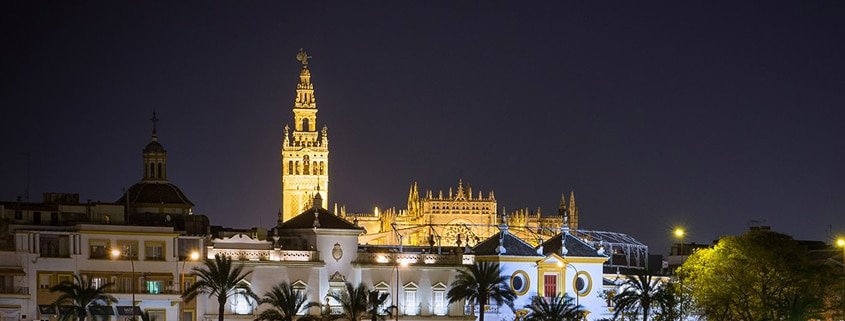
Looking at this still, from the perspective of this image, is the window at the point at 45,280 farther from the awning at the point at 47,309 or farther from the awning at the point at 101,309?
the awning at the point at 101,309

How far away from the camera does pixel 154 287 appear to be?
115250 millimetres

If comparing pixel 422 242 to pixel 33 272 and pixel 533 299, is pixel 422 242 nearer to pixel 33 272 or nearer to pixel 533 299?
pixel 533 299

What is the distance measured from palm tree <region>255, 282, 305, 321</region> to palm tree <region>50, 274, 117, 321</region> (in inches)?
356

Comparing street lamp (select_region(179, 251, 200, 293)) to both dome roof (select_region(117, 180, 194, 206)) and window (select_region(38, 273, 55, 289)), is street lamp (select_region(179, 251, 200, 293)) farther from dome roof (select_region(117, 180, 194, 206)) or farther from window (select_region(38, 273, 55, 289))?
dome roof (select_region(117, 180, 194, 206))

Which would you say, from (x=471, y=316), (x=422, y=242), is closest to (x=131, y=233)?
(x=471, y=316)

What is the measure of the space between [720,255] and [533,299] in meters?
12.9

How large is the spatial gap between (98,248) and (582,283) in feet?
115

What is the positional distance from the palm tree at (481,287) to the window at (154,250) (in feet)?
59.6

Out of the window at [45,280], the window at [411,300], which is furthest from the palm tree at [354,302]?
the window at [45,280]

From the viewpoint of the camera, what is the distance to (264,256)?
119438mm

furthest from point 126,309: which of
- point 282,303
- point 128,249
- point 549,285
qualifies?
point 549,285

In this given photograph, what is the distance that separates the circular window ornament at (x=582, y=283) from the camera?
13050cm

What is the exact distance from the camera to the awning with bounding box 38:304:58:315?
110688mm

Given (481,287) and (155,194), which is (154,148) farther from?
(481,287)
